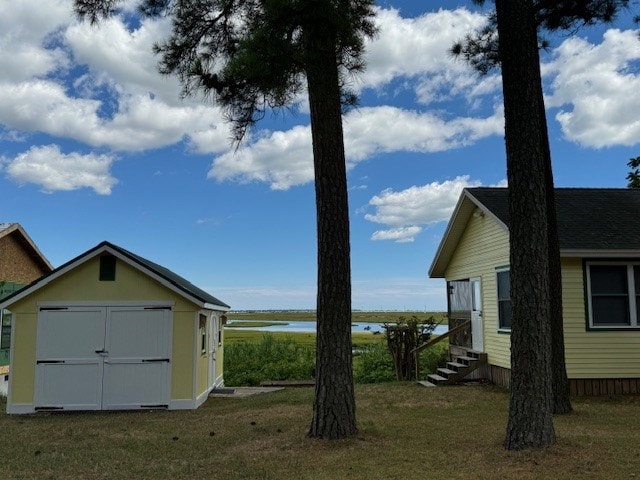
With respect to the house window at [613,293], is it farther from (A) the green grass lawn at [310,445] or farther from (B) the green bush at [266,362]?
(B) the green bush at [266,362]

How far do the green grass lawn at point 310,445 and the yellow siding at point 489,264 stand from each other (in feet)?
8.33

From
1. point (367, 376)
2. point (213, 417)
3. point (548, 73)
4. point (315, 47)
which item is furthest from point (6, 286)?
point (548, 73)

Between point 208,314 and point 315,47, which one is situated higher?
point 315,47

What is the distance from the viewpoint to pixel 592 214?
1324cm

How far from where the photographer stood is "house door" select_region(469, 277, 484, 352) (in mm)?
14516

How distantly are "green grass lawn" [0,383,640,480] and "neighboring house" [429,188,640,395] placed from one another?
951mm

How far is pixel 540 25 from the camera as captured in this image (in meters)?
10.7

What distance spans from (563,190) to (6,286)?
15.7 meters

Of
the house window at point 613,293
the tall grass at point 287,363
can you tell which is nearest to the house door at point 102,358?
the tall grass at point 287,363

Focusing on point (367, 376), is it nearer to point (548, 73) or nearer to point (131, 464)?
point (548, 73)

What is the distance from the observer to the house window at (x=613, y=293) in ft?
38.7

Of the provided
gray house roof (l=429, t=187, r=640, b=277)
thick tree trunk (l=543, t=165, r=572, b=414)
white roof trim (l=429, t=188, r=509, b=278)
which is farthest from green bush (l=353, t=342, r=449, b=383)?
thick tree trunk (l=543, t=165, r=572, b=414)

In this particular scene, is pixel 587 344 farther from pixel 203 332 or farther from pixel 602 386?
pixel 203 332

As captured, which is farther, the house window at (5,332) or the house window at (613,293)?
the house window at (5,332)
